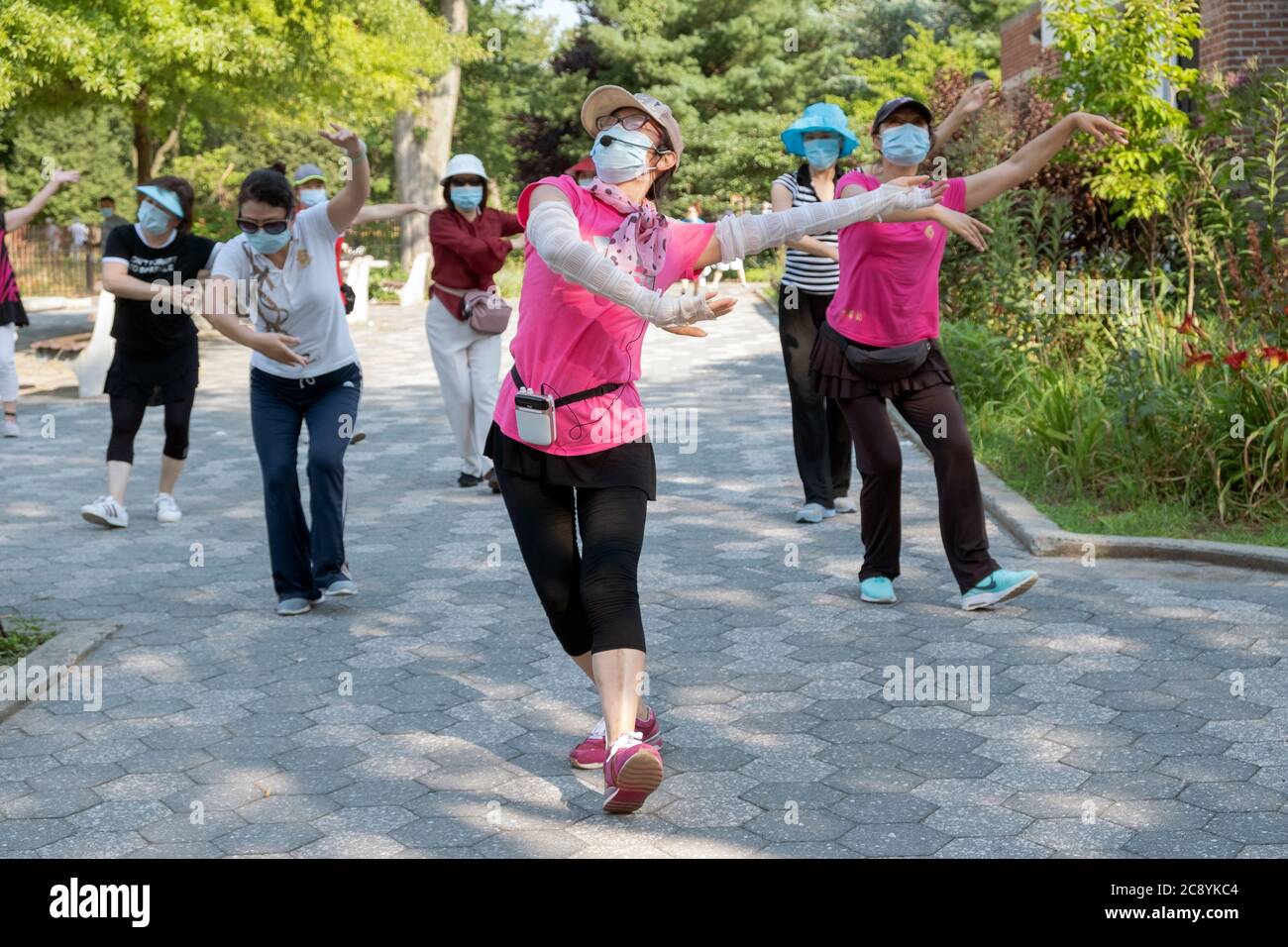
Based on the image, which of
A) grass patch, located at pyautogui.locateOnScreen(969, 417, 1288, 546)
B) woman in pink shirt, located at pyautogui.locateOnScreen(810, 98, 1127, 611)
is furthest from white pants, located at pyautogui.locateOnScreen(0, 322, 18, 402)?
woman in pink shirt, located at pyautogui.locateOnScreen(810, 98, 1127, 611)

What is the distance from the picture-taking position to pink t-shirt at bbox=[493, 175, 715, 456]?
432 centimetres

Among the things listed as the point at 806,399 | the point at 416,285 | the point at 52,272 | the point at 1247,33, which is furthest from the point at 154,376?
the point at 52,272

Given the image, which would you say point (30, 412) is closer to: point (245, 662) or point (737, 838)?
point (245, 662)

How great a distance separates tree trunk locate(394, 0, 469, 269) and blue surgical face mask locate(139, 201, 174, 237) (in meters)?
25.4

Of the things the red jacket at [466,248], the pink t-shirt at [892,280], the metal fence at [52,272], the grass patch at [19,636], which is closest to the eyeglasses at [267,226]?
the grass patch at [19,636]

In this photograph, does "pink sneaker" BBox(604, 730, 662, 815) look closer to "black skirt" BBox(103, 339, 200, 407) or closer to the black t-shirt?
the black t-shirt

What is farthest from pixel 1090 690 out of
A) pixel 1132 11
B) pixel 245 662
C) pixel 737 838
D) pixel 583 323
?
pixel 1132 11

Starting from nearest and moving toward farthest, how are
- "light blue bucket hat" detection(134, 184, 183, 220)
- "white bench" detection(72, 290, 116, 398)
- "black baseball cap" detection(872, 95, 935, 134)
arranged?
"black baseball cap" detection(872, 95, 935, 134) → "light blue bucket hat" detection(134, 184, 183, 220) → "white bench" detection(72, 290, 116, 398)

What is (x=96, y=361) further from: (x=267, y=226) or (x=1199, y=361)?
(x=1199, y=361)

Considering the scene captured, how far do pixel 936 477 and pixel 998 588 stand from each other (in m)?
0.52

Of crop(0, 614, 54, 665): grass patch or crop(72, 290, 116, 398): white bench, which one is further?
crop(72, 290, 116, 398): white bench

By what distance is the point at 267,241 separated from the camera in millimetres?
6566

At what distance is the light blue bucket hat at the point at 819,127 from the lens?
8172 millimetres

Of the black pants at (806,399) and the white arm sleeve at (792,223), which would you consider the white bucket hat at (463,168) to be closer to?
the black pants at (806,399)
